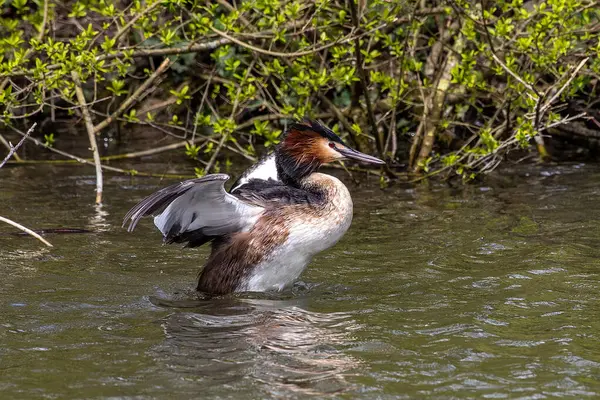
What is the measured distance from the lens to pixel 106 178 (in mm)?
10086

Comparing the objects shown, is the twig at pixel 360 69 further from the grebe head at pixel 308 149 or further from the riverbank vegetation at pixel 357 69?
the grebe head at pixel 308 149

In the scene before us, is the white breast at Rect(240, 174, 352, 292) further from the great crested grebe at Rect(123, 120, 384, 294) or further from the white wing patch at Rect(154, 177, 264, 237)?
the white wing patch at Rect(154, 177, 264, 237)

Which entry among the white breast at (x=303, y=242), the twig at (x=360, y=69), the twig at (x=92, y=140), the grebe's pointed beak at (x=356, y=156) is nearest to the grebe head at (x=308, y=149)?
the grebe's pointed beak at (x=356, y=156)

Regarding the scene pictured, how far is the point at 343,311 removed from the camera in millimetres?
5824

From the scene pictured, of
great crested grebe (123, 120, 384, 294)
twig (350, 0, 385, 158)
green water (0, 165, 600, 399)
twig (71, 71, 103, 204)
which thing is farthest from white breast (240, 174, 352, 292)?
twig (71, 71, 103, 204)

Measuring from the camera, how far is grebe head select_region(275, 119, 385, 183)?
6.61m

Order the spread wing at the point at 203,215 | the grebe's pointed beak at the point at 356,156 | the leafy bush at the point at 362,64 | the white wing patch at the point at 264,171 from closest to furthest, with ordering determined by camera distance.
A: 1. the spread wing at the point at 203,215
2. the grebe's pointed beak at the point at 356,156
3. the white wing patch at the point at 264,171
4. the leafy bush at the point at 362,64

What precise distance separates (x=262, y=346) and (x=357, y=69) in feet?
13.2

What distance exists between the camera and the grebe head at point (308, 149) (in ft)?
21.7

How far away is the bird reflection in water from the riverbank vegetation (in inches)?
109

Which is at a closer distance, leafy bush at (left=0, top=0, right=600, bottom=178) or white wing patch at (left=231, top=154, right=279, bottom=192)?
white wing patch at (left=231, top=154, right=279, bottom=192)

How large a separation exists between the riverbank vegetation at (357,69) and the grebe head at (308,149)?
1474 mm

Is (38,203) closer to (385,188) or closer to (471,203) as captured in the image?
(385,188)

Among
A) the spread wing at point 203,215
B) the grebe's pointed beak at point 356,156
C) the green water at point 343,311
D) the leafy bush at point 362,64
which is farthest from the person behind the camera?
the leafy bush at point 362,64
